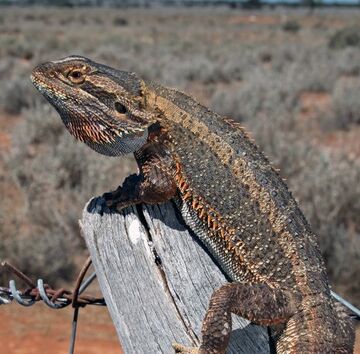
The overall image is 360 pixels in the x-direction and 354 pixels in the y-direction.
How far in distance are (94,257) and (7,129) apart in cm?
1245

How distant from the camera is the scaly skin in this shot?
2389 mm

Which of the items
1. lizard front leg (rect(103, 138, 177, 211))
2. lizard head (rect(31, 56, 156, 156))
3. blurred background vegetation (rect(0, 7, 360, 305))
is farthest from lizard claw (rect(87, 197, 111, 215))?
blurred background vegetation (rect(0, 7, 360, 305))

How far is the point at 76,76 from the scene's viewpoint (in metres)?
2.95

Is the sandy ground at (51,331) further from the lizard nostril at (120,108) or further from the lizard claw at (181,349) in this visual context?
the lizard claw at (181,349)

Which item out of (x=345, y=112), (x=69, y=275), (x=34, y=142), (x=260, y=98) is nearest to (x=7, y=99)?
(x=34, y=142)

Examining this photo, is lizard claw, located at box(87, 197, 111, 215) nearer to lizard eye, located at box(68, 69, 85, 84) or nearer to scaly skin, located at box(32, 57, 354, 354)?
scaly skin, located at box(32, 57, 354, 354)

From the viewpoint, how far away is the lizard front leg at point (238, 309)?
2279mm

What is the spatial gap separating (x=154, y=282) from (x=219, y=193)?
1.96 ft

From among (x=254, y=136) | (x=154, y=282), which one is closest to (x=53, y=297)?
(x=154, y=282)

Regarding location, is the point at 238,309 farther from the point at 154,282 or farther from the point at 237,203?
the point at 237,203

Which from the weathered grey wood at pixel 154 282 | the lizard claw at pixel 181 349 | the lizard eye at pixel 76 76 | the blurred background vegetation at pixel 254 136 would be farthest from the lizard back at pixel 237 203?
the blurred background vegetation at pixel 254 136

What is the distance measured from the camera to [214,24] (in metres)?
62.8

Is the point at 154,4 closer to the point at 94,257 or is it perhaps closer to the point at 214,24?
the point at 214,24

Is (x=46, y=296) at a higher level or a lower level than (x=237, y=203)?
lower
